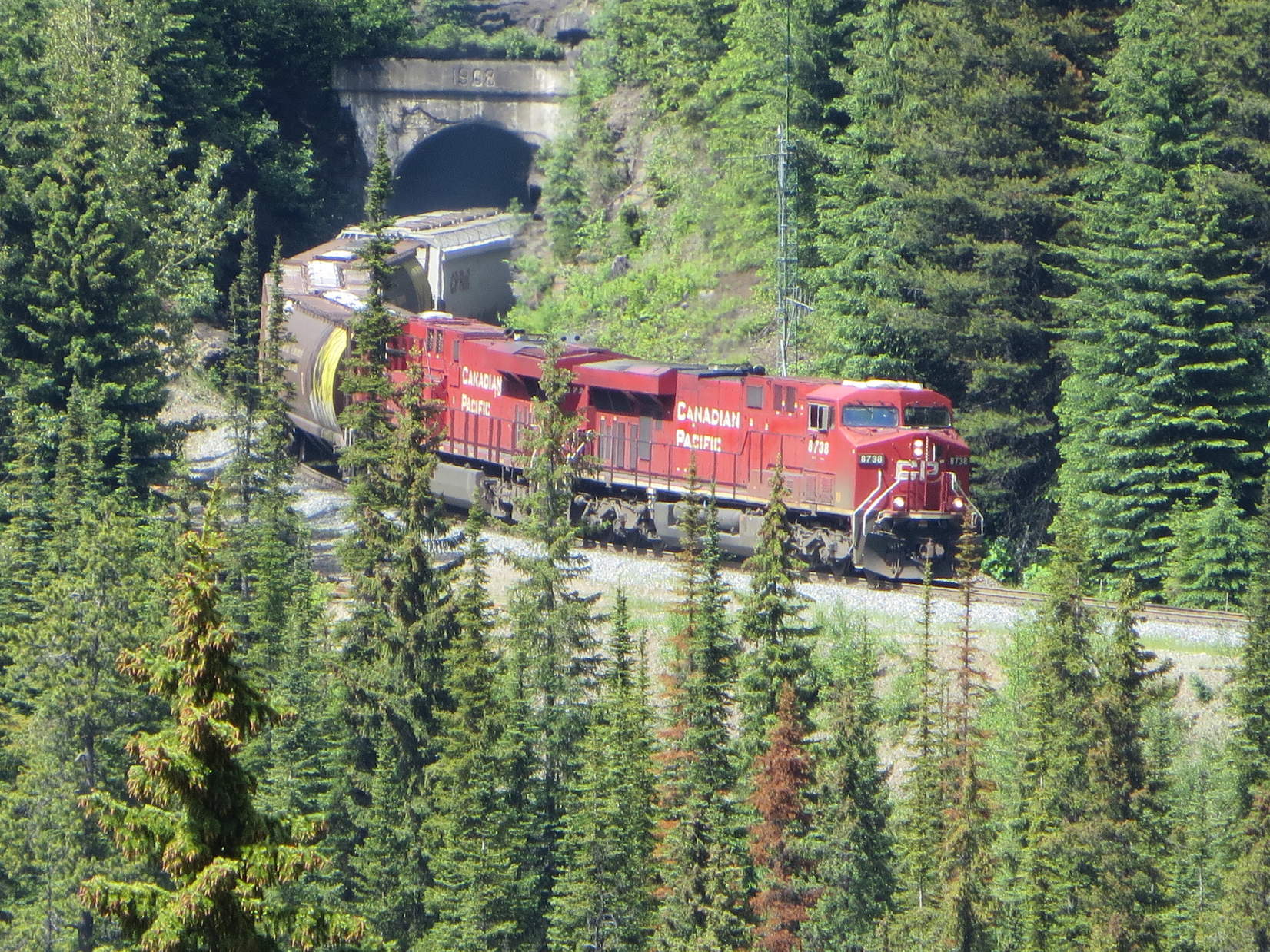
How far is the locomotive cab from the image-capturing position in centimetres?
3134

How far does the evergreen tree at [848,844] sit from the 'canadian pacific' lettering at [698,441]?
457 inches

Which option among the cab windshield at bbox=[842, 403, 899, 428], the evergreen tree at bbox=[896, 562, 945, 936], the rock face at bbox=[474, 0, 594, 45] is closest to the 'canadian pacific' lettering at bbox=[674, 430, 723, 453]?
the cab windshield at bbox=[842, 403, 899, 428]

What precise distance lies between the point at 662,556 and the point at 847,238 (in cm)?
1015

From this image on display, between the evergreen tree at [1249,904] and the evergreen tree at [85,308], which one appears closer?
the evergreen tree at [1249,904]

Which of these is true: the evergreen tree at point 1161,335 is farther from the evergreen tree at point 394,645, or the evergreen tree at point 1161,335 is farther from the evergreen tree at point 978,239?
the evergreen tree at point 394,645

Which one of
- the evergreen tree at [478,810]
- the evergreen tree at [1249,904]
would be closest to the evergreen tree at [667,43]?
the evergreen tree at [478,810]

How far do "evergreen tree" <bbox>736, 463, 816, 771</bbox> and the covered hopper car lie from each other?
6.43 metres

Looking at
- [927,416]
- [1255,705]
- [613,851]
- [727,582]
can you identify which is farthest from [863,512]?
[613,851]

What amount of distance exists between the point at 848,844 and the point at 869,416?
38.8 feet

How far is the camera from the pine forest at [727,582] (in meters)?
21.9

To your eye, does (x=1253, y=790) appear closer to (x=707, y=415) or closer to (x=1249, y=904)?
(x=1249, y=904)

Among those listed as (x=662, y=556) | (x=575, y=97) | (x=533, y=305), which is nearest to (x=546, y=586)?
(x=662, y=556)

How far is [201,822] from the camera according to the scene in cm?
952

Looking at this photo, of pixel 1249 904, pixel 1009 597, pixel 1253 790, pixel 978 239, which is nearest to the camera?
pixel 1249 904
